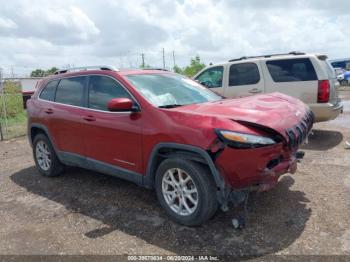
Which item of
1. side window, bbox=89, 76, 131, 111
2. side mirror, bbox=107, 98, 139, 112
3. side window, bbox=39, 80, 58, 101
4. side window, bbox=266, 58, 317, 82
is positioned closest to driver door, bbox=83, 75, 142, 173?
side window, bbox=89, 76, 131, 111

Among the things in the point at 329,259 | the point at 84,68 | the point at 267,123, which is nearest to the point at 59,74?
the point at 84,68

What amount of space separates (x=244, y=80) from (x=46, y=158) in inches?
194

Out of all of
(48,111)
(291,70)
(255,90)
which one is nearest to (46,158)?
(48,111)

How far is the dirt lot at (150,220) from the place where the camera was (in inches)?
138

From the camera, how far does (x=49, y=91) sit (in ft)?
19.6

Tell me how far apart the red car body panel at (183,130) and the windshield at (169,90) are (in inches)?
5.3

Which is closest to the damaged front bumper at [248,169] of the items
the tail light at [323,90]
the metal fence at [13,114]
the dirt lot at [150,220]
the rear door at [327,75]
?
the dirt lot at [150,220]

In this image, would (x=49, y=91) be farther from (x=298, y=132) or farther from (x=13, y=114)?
(x=13, y=114)

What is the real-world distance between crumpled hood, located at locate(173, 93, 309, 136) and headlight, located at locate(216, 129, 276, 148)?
17 cm

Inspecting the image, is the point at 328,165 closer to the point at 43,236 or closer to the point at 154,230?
the point at 154,230

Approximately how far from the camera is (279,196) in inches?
181

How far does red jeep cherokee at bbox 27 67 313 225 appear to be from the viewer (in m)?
3.47

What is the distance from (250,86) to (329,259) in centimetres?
565

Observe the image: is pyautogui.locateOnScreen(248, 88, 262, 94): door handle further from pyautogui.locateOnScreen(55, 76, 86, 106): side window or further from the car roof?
pyautogui.locateOnScreen(55, 76, 86, 106): side window
